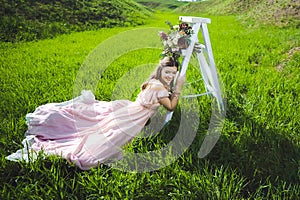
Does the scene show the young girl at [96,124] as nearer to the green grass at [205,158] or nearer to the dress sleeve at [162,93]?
the dress sleeve at [162,93]

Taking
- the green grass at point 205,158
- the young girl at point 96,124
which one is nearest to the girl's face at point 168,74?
the young girl at point 96,124

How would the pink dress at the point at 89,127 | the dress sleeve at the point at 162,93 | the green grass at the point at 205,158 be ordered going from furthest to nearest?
the dress sleeve at the point at 162,93 → the pink dress at the point at 89,127 → the green grass at the point at 205,158

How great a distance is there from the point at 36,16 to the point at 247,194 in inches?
442

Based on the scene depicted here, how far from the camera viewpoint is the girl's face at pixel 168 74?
2809mm

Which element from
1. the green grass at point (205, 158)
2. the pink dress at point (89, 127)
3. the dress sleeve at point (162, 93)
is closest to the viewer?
the green grass at point (205, 158)

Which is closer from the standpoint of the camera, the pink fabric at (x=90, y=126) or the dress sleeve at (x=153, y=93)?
the pink fabric at (x=90, y=126)

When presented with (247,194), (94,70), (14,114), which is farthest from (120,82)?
(247,194)

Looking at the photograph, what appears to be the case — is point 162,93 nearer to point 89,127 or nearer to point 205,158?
point 205,158

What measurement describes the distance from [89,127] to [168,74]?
1014 millimetres

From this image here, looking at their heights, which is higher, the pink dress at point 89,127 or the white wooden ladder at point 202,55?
the white wooden ladder at point 202,55

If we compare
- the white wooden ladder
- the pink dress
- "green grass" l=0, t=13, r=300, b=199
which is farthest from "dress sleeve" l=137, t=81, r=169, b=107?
"green grass" l=0, t=13, r=300, b=199

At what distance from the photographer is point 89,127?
289 cm

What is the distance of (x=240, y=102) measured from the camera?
3.53 metres

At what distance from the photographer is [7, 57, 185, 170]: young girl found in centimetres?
247
